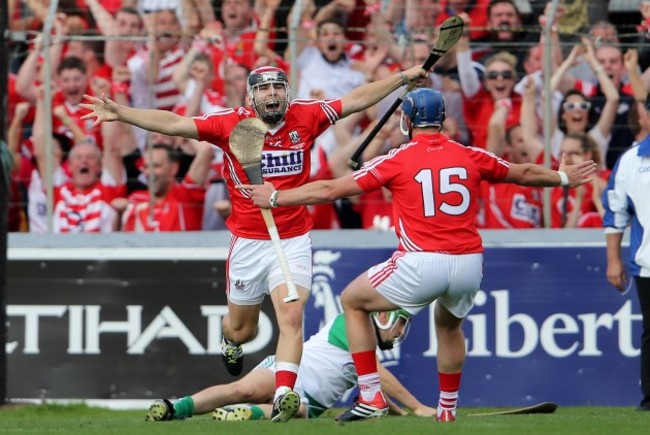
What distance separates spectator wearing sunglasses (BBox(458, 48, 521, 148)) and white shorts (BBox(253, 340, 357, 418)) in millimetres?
3041

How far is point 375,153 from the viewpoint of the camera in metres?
11.9

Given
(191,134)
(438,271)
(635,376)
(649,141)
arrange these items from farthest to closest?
1. (635,376)
2. (649,141)
3. (191,134)
4. (438,271)

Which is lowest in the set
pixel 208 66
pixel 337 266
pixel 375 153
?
pixel 337 266

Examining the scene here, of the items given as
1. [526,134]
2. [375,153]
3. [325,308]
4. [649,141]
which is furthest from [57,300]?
[649,141]

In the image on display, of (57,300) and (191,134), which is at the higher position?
(191,134)

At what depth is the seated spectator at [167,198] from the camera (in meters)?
12.0

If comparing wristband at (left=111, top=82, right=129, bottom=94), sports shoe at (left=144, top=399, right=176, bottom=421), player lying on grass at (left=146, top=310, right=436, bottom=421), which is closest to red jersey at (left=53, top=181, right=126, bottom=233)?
wristband at (left=111, top=82, right=129, bottom=94)

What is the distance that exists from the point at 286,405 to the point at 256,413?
124cm

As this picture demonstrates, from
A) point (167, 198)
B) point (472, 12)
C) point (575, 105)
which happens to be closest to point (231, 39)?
point (167, 198)

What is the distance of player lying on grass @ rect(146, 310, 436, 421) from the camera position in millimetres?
9203

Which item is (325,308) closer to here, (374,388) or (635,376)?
(635,376)

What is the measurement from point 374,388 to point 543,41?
15.2ft

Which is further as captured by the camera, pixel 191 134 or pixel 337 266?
pixel 337 266

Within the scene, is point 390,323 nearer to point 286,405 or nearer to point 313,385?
point 313,385
